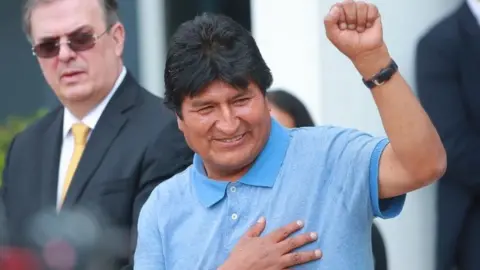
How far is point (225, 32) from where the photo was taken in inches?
109

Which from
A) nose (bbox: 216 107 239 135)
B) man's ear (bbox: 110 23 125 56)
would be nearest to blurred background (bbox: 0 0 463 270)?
man's ear (bbox: 110 23 125 56)

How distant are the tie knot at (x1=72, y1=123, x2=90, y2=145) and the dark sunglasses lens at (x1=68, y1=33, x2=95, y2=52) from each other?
0.27m

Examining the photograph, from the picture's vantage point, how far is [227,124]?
107 inches

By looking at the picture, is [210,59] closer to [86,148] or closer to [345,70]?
[86,148]

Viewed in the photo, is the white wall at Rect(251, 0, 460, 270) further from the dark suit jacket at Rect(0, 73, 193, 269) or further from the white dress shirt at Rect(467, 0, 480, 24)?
the dark suit jacket at Rect(0, 73, 193, 269)

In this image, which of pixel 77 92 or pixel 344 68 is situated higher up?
pixel 77 92

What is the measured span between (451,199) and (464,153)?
0.26m

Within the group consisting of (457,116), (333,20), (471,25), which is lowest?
(457,116)

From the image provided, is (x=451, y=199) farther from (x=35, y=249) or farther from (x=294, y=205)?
(x=294, y=205)

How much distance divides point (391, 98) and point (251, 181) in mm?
434

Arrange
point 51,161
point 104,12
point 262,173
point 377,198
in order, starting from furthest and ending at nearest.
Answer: point 104,12, point 51,161, point 262,173, point 377,198

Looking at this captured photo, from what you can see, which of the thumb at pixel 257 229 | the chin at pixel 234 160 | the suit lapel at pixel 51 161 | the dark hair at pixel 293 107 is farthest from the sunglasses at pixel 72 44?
the thumb at pixel 257 229

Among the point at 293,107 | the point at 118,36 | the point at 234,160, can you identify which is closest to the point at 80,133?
the point at 118,36

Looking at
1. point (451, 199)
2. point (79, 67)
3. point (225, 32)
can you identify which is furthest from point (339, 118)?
point (225, 32)
